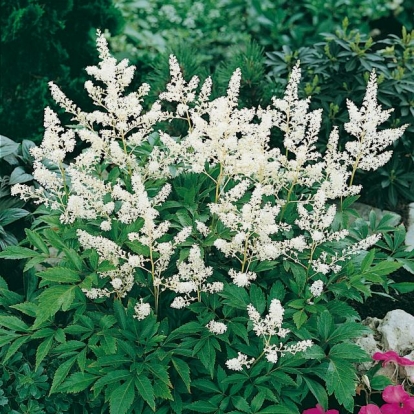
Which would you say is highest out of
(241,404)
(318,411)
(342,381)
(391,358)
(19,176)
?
(19,176)

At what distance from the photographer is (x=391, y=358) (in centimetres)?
297

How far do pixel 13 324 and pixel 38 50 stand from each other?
2888mm

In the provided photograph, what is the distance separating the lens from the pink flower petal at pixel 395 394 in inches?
112

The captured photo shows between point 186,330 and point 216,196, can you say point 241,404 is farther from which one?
point 216,196

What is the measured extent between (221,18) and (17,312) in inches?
196

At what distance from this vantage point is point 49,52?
519cm

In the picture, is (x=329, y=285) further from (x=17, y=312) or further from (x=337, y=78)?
(x=337, y=78)

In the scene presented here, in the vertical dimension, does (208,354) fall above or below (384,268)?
below

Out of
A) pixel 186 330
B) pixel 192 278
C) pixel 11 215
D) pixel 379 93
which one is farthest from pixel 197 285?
pixel 379 93

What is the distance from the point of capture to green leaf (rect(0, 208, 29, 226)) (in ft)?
11.2

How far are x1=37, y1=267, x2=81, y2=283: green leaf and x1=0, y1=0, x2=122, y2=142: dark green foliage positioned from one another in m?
2.72

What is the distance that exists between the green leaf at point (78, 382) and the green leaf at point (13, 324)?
1.07ft

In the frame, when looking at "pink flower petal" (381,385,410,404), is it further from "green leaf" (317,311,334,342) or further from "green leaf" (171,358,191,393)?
"green leaf" (171,358,191,393)

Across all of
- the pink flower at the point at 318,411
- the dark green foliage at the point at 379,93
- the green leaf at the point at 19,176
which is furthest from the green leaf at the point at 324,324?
the green leaf at the point at 19,176
